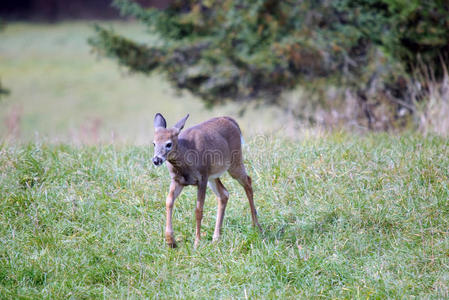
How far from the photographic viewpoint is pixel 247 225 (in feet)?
19.3

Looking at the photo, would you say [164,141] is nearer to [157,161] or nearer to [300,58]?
[157,161]

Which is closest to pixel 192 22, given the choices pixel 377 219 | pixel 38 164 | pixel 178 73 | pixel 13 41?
pixel 178 73

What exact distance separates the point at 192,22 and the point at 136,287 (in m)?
8.29

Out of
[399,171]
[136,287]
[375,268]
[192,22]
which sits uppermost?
[192,22]

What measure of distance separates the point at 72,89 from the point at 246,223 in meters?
22.1

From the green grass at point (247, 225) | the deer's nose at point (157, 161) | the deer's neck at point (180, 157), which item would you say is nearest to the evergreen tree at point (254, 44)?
the green grass at point (247, 225)

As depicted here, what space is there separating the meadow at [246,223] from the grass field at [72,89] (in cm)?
1183

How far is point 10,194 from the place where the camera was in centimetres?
612

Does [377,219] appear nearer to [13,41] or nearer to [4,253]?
[4,253]

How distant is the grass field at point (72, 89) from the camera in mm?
21734

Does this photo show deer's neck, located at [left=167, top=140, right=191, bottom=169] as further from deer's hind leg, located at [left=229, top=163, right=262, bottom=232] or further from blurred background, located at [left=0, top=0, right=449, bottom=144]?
blurred background, located at [left=0, top=0, right=449, bottom=144]

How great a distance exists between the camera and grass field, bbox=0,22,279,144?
21734 millimetres

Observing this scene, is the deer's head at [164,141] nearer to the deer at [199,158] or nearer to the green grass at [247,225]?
the deer at [199,158]

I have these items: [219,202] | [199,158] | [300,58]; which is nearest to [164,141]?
[199,158]
